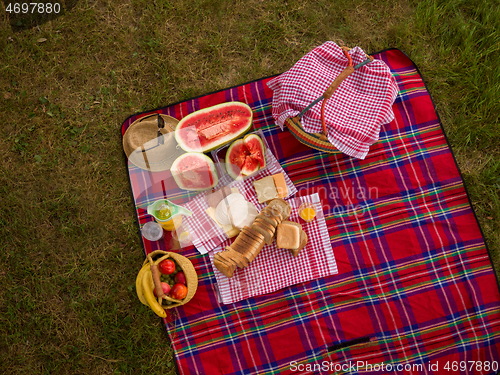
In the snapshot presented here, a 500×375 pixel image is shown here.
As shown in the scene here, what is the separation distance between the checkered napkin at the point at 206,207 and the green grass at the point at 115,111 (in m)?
0.62

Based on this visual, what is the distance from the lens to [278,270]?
3387 millimetres

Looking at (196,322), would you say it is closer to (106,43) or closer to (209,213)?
(209,213)

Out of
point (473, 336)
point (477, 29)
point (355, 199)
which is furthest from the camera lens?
point (477, 29)

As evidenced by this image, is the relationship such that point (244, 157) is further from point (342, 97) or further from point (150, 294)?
point (150, 294)

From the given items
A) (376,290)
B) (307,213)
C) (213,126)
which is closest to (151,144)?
(213,126)

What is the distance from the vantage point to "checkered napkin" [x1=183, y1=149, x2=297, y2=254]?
345cm

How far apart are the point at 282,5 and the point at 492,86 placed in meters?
2.20

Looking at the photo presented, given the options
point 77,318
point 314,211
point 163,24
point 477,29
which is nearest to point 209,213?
point 314,211

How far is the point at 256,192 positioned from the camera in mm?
3488

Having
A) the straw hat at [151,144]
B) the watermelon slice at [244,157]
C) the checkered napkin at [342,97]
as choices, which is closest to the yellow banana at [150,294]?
the straw hat at [151,144]

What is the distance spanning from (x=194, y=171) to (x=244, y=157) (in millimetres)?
462

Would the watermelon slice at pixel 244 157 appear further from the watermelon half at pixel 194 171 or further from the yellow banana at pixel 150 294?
the yellow banana at pixel 150 294

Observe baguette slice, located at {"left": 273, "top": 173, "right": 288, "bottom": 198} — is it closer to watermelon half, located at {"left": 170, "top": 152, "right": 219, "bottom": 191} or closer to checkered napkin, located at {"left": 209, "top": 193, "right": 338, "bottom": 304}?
checkered napkin, located at {"left": 209, "top": 193, "right": 338, "bottom": 304}

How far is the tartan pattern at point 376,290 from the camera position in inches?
130
